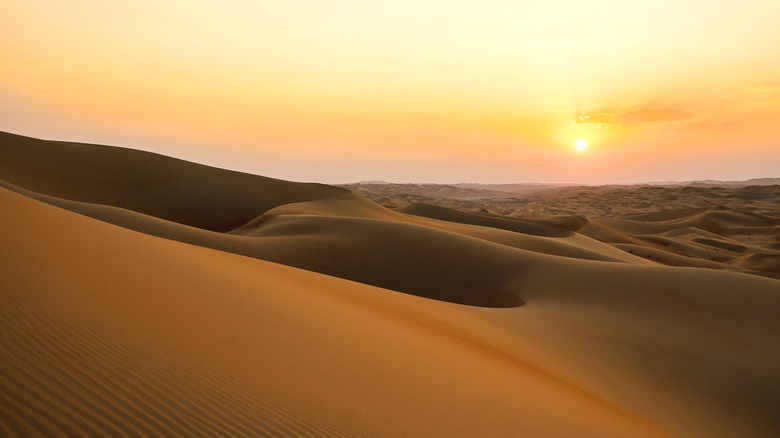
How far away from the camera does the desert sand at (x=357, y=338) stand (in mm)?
2857

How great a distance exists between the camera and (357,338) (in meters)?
5.55

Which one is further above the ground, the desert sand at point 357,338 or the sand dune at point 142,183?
the sand dune at point 142,183

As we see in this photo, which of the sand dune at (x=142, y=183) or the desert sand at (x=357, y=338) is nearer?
the desert sand at (x=357, y=338)

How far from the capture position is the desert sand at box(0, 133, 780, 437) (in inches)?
112

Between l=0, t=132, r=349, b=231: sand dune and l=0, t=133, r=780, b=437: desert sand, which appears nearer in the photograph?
l=0, t=133, r=780, b=437: desert sand

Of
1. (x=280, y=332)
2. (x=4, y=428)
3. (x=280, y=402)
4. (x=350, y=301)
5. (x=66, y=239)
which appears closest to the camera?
(x=4, y=428)

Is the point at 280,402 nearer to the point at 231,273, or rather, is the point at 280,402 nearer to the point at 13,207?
the point at 231,273

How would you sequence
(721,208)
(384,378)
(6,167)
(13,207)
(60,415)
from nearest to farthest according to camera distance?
(60,415) → (384,378) → (13,207) → (6,167) → (721,208)

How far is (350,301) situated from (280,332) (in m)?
2.95

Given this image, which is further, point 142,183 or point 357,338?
point 142,183

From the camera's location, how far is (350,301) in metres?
7.84

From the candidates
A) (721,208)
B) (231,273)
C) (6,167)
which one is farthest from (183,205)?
(721,208)

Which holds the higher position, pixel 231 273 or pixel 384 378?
pixel 231 273

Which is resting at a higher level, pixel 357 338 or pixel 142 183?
pixel 142 183
